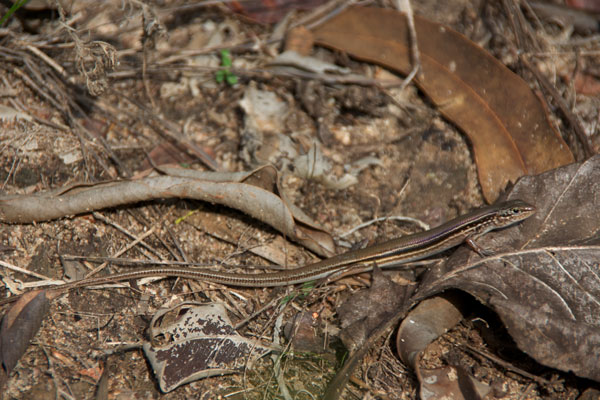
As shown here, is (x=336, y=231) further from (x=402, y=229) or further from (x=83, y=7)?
(x=83, y=7)

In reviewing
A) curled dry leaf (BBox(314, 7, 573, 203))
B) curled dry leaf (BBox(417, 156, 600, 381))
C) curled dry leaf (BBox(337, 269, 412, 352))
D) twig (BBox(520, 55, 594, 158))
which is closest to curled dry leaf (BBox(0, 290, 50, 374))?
curled dry leaf (BBox(337, 269, 412, 352))

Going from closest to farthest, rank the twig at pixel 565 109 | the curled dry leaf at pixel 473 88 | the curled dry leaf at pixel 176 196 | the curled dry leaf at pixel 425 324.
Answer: the curled dry leaf at pixel 425 324 → the curled dry leaf at pixel 176 196 → the curled dry leaf at pixel 473 88 → the twig at pixel 565 109

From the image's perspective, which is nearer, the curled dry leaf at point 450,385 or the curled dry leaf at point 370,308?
the curled dry leaf at point 450,385

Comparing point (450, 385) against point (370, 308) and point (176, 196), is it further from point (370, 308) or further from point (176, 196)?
point (176, 196)

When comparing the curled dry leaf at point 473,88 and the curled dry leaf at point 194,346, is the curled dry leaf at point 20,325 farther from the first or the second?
the curled dry leaf at point 473,88

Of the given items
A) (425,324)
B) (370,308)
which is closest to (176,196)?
(370,308)

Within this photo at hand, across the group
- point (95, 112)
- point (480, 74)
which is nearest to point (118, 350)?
point (95, 112)

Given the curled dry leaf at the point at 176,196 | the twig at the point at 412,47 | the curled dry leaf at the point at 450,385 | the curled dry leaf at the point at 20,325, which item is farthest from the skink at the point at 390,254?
the twig at the point at 412,47
